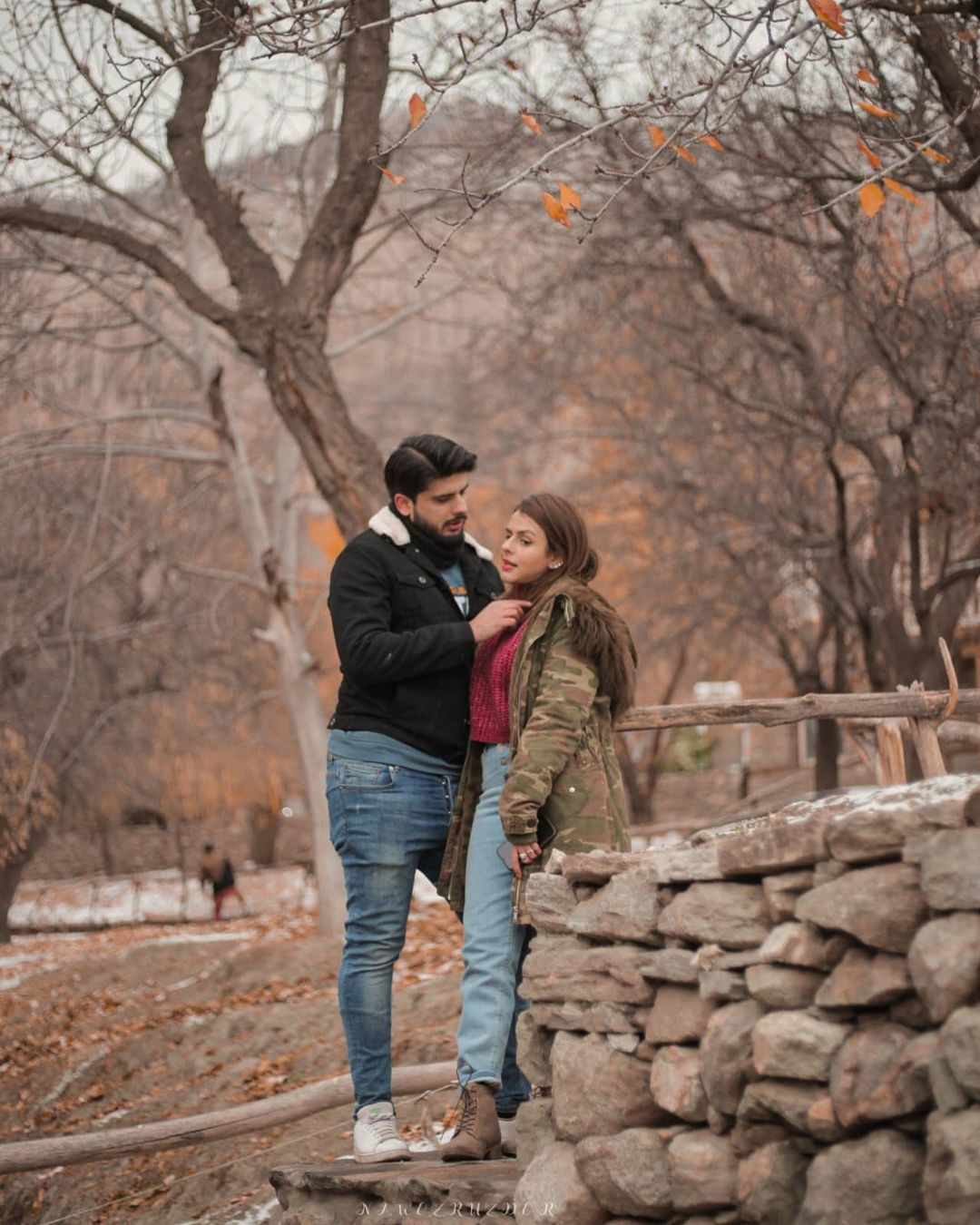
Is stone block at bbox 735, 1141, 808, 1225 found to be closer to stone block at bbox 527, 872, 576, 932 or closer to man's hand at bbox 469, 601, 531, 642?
stone block at bbox 527, 872, 576, 932

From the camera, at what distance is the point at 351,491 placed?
8.11 meters

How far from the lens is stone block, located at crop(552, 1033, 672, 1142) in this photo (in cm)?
327

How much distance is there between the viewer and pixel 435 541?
4.33m

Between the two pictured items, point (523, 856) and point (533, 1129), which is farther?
point (523, 856)

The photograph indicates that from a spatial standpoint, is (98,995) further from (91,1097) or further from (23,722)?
(23,722)

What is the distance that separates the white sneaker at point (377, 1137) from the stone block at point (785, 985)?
1472 millimetres

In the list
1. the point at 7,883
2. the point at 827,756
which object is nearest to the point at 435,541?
the point at 827,756

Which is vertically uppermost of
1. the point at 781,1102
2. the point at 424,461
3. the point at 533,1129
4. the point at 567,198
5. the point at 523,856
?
the point at 567,198

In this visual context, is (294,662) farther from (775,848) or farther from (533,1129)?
(775,848)

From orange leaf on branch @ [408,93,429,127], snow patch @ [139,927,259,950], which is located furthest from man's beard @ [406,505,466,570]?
snow patch @ [139,927,259,950]

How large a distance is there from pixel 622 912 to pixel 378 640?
3.61ft

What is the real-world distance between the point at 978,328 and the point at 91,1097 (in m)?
6.88

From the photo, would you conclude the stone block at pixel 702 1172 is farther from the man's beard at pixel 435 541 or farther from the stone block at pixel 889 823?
the man's beard at pixel 435 541

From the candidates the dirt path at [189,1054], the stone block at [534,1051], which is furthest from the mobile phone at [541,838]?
the dirt path at [189,1054]
